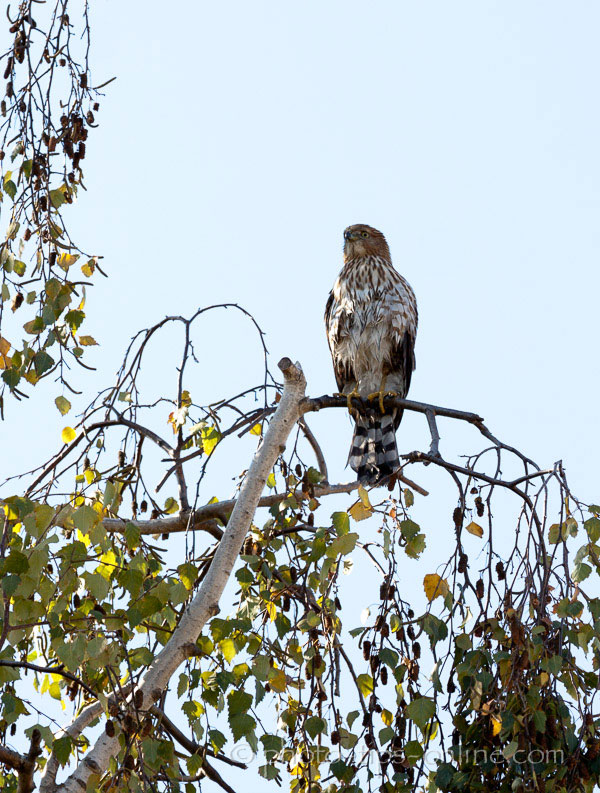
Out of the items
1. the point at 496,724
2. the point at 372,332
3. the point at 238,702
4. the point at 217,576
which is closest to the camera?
the point at 496,724

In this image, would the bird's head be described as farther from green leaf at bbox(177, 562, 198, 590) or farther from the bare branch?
the bare branch

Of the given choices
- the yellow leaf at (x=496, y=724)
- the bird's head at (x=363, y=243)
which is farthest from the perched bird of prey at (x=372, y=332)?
the yellow leaf at (x=496, y=724)

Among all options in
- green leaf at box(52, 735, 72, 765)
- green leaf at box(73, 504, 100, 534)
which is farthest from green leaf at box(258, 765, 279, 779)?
green leaf at box(73, 504, 100, 534)

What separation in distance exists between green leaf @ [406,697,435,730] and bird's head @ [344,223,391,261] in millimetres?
4207

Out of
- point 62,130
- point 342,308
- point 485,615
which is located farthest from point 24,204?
point 342,308

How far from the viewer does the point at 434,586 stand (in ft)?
8.59

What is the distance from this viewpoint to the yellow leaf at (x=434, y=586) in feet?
8.52

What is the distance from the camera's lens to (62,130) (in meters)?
3.06

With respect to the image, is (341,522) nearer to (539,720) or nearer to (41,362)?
(539,720)

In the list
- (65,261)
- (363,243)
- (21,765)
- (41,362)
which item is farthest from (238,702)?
(363,243)

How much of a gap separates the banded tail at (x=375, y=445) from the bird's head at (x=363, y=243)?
4.18 ft

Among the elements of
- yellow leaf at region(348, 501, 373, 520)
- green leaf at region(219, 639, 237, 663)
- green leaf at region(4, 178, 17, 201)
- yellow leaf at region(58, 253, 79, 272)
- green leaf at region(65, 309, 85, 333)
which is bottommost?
green leaf at region(219, 639, 237, 663)

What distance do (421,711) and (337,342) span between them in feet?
12.0

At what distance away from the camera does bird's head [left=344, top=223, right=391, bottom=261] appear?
6.40 m
